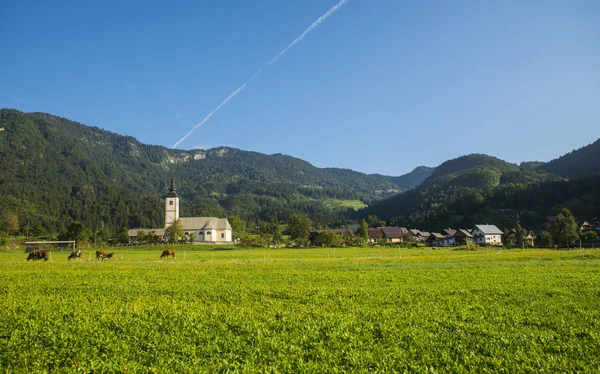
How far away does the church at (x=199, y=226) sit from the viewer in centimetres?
14775

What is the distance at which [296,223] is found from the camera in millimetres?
124875

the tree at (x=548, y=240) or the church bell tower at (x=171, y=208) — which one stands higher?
the church bell tower at (x=171, y=208)

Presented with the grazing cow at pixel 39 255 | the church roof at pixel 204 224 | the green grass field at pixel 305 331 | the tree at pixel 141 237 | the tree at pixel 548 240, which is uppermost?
the church roof at pixel 204 224

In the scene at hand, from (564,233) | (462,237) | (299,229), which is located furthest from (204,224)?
(564,233)

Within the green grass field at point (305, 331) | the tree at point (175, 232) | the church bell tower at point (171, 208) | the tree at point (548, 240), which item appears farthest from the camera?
the church bell tower at point (171, 208)

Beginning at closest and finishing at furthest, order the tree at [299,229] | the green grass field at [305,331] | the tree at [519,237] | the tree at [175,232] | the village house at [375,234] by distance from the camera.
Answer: the green grass field at [305,331]
the tree at [519,237]
the tree at [299,229]
the tree at [175,232]
the village house at [375,234]

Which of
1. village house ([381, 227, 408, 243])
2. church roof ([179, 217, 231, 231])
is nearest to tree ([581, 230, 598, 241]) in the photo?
village house ([381, 227, 408, 243])

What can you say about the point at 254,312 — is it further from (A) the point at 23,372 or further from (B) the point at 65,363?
(A) the point at 23,372

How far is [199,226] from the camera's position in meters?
153

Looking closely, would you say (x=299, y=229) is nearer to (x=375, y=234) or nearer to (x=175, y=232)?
(x=175, y=232)

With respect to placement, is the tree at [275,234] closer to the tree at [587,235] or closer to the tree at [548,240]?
the tree at [548,240]

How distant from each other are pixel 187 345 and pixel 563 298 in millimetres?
17163

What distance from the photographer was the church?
148 meters

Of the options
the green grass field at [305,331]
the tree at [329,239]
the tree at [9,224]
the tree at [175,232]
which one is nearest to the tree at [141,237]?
the tree at [175,232]
